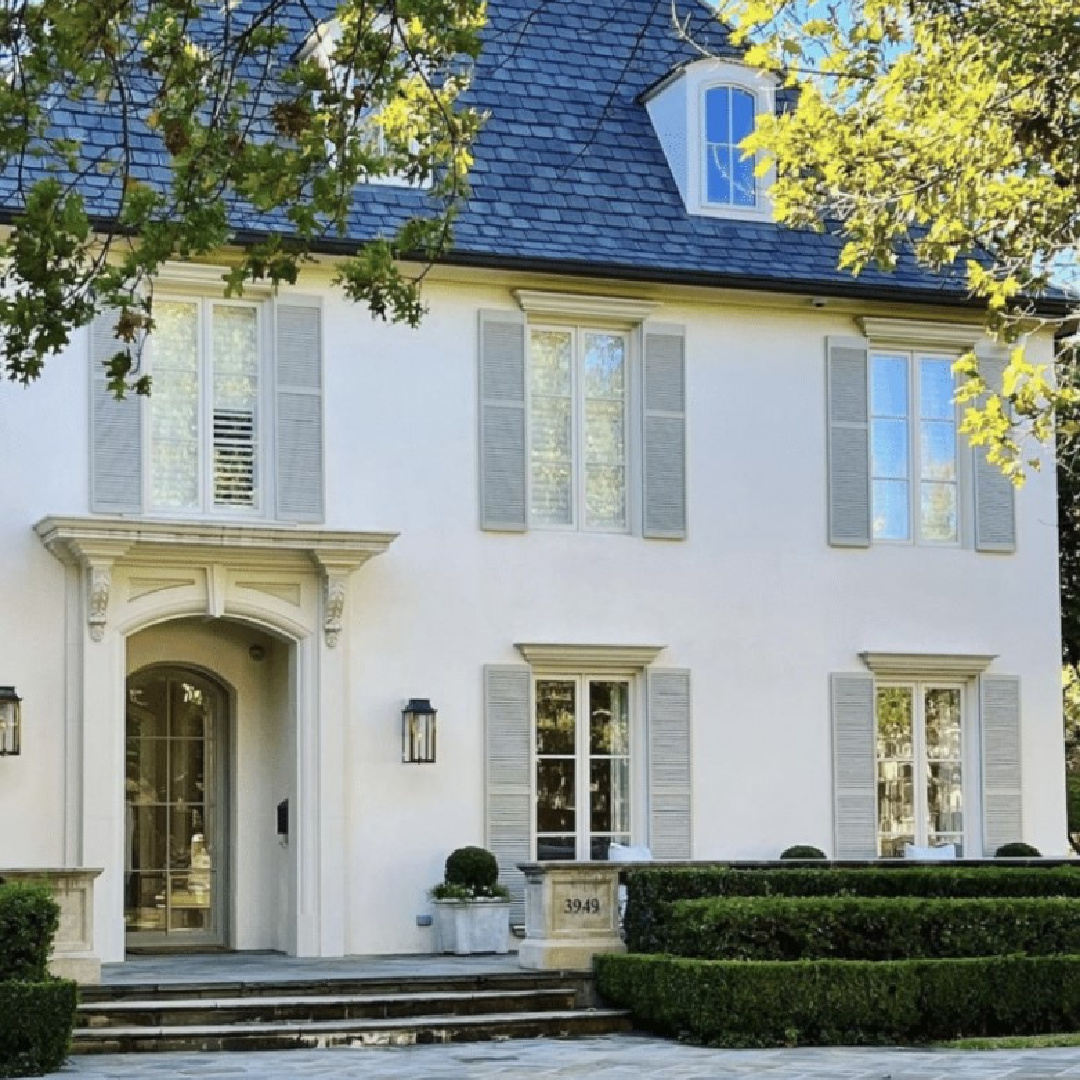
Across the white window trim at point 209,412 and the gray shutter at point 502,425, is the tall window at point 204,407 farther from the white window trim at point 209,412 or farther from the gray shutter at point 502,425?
the gray shutter at point 502,425

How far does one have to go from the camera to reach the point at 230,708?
60.8ft

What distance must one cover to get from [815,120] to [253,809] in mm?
7634

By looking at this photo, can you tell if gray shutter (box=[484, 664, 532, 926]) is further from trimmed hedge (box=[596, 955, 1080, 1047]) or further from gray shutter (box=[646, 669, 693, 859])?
trimmed hedge (box=[596, 955, 1080, 1047])

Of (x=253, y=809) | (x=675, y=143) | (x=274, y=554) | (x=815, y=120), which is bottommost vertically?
(x=253, y=809)

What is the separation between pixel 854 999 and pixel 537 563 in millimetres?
5608

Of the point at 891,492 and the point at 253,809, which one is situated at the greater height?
the point at 891,492

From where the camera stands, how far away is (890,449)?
19.9 m

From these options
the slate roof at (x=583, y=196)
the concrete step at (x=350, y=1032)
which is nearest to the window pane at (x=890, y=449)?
the slate roof at (x=583, y=196)

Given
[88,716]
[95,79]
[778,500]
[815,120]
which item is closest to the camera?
[95,79]

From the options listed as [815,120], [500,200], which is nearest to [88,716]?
[500,200]

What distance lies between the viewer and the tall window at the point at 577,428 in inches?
740

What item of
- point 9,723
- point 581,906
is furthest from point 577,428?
point 9,723

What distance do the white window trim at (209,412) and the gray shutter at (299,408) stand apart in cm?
9

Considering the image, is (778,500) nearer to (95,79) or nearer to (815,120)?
(815,120)
